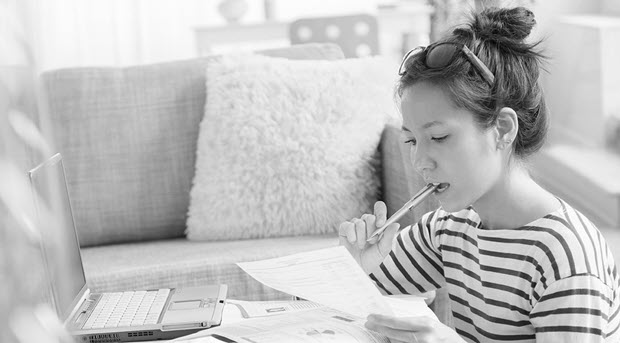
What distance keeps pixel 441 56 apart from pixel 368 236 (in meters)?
0.27

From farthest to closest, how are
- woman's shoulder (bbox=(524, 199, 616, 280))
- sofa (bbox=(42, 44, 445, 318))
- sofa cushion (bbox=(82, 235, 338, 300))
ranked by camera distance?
sofa (bbox=(42, 44, 445, 318)) < sofa cushion (bbox=(82, 235, 338, 300)) < woman's shoulder (bbox=(524, 199, 616, 280))

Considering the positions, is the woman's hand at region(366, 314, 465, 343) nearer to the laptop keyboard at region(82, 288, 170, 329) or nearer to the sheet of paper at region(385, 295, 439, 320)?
the sheet of paper at region(385, 295, 439, 320)

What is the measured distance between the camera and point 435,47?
1.02m

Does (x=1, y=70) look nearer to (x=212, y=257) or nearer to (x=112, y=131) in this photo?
(x=212, y=257)

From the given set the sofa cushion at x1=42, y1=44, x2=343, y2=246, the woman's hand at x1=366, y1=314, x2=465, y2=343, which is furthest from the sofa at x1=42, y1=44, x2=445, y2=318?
the woman's hand at x1=366, y1=314, x2=465, y2=343

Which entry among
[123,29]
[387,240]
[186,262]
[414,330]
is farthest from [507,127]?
[123,29]

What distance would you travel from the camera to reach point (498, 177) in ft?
3.35

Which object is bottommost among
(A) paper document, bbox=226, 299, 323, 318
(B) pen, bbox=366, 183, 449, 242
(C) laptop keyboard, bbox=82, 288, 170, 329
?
(A) paper document, bbox=226, 299, 323, 318

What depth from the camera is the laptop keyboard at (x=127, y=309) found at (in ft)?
3.19

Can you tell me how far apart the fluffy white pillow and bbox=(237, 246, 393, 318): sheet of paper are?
87 centimetres

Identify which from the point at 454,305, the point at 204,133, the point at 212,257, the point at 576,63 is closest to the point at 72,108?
the point at 204,133

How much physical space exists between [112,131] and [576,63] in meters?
2.66

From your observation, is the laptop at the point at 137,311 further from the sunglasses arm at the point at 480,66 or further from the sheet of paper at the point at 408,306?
the sunglasses arm at the point at 480,66

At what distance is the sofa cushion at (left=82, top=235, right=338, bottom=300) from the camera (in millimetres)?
1598
